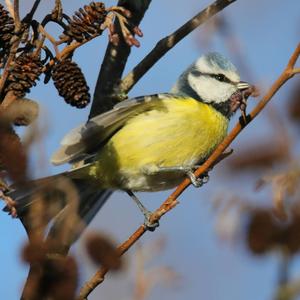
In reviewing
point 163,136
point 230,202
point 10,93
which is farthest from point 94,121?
point 230,202

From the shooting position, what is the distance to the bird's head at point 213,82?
241cm

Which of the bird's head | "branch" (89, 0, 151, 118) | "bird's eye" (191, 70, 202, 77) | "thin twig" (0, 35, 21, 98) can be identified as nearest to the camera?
"thin twig" (0, 35, 21, 98)

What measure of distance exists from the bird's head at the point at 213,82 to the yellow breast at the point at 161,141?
0.38ft

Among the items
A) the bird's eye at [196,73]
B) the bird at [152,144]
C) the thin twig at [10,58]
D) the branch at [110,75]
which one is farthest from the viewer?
the bird's eye at [196,73]

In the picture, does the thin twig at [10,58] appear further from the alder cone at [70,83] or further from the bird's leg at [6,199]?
the bird's leg at [6,199]

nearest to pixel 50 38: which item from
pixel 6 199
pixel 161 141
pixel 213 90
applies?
pixel 6 199

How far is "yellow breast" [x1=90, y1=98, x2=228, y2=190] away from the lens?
7.37 ft

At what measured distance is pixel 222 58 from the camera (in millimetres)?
2516

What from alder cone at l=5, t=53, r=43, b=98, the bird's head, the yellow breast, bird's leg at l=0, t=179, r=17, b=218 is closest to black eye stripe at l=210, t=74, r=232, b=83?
the bird's head

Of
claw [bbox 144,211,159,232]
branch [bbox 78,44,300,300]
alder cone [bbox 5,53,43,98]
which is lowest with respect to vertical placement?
claw [bbox 144,211,159,232]

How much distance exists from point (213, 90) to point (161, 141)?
362mm

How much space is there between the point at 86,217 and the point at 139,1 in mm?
836

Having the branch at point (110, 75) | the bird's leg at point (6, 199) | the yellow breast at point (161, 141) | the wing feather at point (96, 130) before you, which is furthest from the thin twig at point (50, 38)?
the yellow breast at point (161, 141)

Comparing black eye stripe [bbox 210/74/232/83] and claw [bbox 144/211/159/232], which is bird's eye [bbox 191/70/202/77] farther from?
claw [bbox 144/211/159/232]
